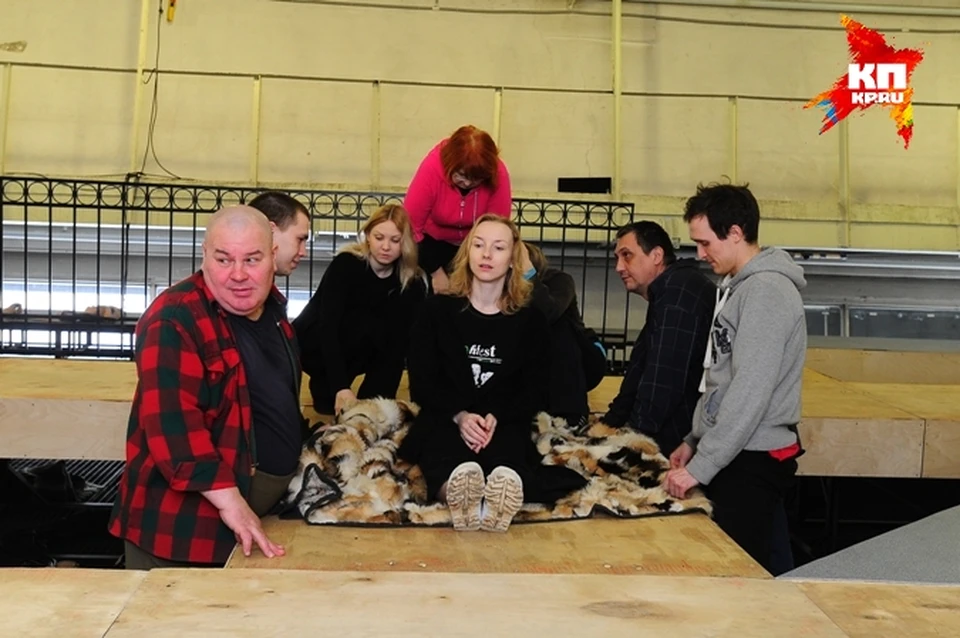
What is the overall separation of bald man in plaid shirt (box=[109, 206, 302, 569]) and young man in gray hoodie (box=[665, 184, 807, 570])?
1.15m

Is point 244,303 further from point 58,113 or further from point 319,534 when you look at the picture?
point 58,113

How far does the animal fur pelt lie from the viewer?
2164 mm

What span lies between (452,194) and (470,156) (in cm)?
20

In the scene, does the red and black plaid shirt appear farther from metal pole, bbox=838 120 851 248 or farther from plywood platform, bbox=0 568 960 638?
metal pole, bbox=838 120 851 248

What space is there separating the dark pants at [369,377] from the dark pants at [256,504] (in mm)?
1016

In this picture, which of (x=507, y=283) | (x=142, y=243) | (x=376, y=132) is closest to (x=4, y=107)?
(x=142, y=243)

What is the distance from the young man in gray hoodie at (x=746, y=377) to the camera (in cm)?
233

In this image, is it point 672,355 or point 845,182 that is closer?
point 672,355

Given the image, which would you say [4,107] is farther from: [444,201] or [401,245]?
[401,245]

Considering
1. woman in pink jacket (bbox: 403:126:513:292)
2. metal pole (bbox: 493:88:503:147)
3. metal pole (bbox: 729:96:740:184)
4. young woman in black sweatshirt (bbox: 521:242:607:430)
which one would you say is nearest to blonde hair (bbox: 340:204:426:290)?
woman in pink jacket (bbox: 403:126:513:292)

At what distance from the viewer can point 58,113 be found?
23.0 ft

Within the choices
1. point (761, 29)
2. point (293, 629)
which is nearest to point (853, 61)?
point (761, 29)

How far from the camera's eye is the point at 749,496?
2410 mm

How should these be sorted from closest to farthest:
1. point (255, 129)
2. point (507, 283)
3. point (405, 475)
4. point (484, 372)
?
point (405, 475) → point (484, 372) → point (507, 283) → point (255, 129)
